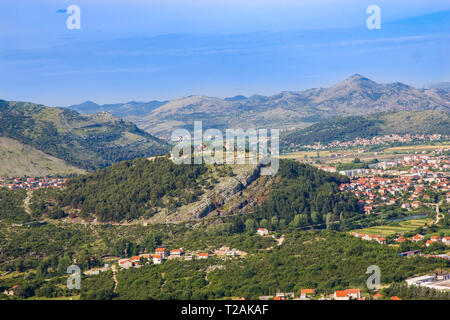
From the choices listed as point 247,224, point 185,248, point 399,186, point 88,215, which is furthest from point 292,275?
point 399,186

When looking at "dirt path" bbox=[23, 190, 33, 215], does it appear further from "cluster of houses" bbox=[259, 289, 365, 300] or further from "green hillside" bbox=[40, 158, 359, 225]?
"cluster of houses" bbox=[259, 289, 365, 300]

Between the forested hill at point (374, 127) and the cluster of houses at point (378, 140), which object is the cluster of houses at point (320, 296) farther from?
the forested hill at point (374, 127)

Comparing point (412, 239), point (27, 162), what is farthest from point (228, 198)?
point (27, 162)

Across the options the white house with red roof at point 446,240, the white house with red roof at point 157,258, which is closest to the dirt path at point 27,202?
the white house with red roof at point 157,258

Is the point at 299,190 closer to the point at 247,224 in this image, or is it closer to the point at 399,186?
the point at 247,224

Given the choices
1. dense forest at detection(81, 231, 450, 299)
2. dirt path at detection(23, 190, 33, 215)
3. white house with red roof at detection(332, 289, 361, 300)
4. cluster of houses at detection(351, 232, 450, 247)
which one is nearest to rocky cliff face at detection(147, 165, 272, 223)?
dense forest at detection(81, 231, 450, 299)
